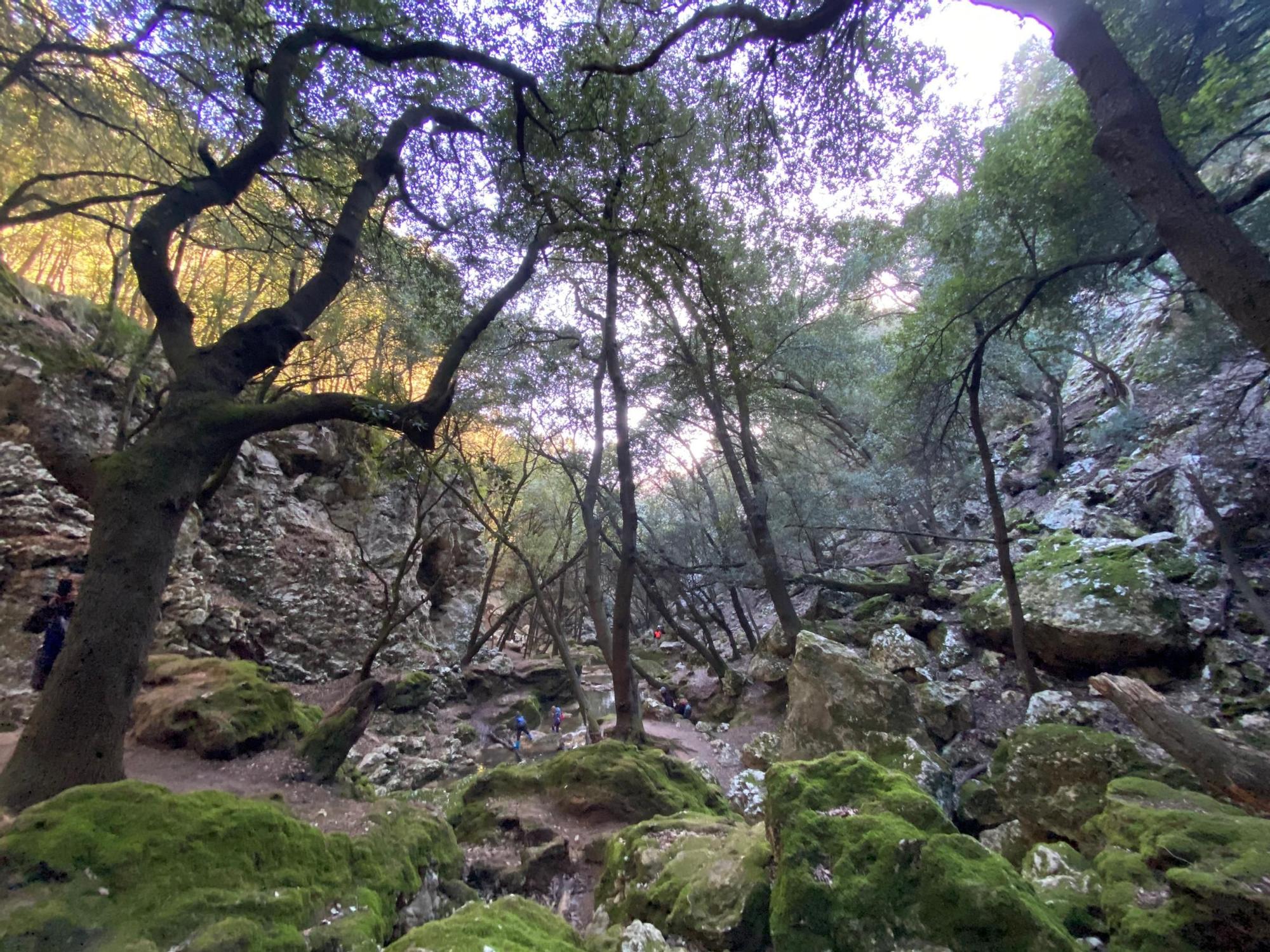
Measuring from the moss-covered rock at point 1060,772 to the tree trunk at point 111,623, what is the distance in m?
6.74

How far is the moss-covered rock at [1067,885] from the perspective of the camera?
2.84m

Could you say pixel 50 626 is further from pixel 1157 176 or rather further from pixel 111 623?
pixel 1157 176

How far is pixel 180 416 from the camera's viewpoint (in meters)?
3.66

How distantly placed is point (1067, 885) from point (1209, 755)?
1.39 meters

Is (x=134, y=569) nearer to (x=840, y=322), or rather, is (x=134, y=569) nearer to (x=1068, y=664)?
(x=1068, y=664)

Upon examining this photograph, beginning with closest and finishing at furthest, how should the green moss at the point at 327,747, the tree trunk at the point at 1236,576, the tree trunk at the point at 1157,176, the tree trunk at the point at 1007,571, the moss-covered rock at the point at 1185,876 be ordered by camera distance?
the moss-covered rock at the point at 1185,876, the tree trunk at the point at 1157,176, the green moss at the point at 327,747, the tree trunk at the point at 1236,576, the tree trunk at the point at 1007,571

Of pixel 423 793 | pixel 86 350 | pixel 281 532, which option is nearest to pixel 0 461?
pixel 86 350

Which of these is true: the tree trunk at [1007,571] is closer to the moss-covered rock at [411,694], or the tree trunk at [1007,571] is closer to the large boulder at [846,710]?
the large boulder at [846,710]

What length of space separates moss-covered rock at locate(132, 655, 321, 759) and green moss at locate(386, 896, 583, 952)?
4366 millimetres

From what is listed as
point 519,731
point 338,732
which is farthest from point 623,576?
point 519,731

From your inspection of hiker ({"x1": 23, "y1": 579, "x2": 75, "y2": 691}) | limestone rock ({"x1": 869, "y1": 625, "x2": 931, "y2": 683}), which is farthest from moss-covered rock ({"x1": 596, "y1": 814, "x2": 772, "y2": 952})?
hiker ({"x1": 23, "y1": 579, "x2": 75, "y2": 691})

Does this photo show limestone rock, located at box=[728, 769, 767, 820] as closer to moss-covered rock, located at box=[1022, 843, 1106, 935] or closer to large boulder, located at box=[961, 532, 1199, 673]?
moss-covered rock, located at box=[1022, 843, 1106, 935]

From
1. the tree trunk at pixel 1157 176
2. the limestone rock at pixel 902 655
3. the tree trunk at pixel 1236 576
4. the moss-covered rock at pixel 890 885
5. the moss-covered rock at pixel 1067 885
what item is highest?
the tree trunk at pixel 1157 176

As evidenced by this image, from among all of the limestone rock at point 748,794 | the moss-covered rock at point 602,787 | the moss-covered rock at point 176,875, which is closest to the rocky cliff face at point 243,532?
the moss-covered rock at point 602,787
